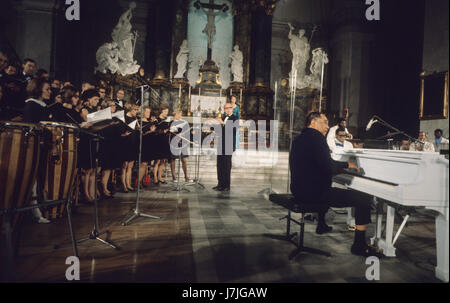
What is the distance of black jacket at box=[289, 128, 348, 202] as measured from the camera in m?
2.50

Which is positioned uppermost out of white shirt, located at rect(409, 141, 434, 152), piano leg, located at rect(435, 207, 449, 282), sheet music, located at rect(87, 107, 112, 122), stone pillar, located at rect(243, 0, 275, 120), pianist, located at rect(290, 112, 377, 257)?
stone pillar, located at rect(243, 0, 275, 120)

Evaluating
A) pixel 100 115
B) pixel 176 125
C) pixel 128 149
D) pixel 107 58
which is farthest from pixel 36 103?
pixel 107 58

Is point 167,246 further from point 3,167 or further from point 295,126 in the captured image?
point 295,126

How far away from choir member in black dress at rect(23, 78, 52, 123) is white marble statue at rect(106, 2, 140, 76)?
7665 mm

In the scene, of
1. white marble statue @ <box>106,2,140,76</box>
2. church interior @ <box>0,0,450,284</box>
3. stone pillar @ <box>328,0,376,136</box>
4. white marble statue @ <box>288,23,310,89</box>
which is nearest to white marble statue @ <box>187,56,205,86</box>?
church interior @ <box>0,0,450,284</box>

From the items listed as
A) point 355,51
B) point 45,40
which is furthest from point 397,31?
point 45,40

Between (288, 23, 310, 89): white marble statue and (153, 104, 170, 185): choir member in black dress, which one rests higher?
(288, 23, 310, 89): white marble statue

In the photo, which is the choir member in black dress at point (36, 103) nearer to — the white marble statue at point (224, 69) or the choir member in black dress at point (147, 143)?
the choir member in black dress at point (147, 143)

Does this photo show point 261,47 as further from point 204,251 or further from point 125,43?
point 204,251

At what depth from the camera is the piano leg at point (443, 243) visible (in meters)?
2.11

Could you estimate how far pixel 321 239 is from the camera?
3109 mm

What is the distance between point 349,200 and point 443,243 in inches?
28.8

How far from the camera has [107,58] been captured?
392 inches

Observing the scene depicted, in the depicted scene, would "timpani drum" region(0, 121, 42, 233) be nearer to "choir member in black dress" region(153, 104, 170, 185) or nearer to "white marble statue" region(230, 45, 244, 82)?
"choir member in black dress" region(153, 104, 170, 185)
